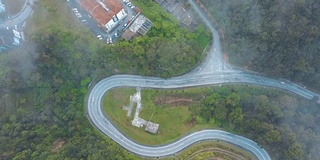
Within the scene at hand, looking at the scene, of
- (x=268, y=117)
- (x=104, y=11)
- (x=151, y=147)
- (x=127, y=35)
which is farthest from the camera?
(x=127, y=35)

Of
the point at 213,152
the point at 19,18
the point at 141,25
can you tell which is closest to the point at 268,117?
the point at 213,152

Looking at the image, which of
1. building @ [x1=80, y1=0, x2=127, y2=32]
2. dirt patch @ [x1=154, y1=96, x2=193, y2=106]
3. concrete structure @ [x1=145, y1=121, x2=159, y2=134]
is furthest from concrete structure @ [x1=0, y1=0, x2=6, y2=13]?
concrete structure @ [x1=145, y1=121, x2=159, y2=134]

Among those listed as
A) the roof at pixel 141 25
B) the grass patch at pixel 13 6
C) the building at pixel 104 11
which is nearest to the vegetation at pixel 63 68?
the roof at pixel 141 25

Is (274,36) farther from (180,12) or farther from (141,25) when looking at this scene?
(141,25)

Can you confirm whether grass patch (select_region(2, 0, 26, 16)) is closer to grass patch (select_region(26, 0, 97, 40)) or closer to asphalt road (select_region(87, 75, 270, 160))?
grass patch (select_region(26, 0, 97, 40))

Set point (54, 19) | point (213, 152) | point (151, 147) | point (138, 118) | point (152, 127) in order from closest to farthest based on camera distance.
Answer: point (213, 152), point (151, 147), point (152, 127), point (138, 118), point (54, 19)

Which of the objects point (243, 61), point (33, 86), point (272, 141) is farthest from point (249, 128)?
point (33, 86)

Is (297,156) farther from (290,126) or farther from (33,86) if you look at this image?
(33,86)
